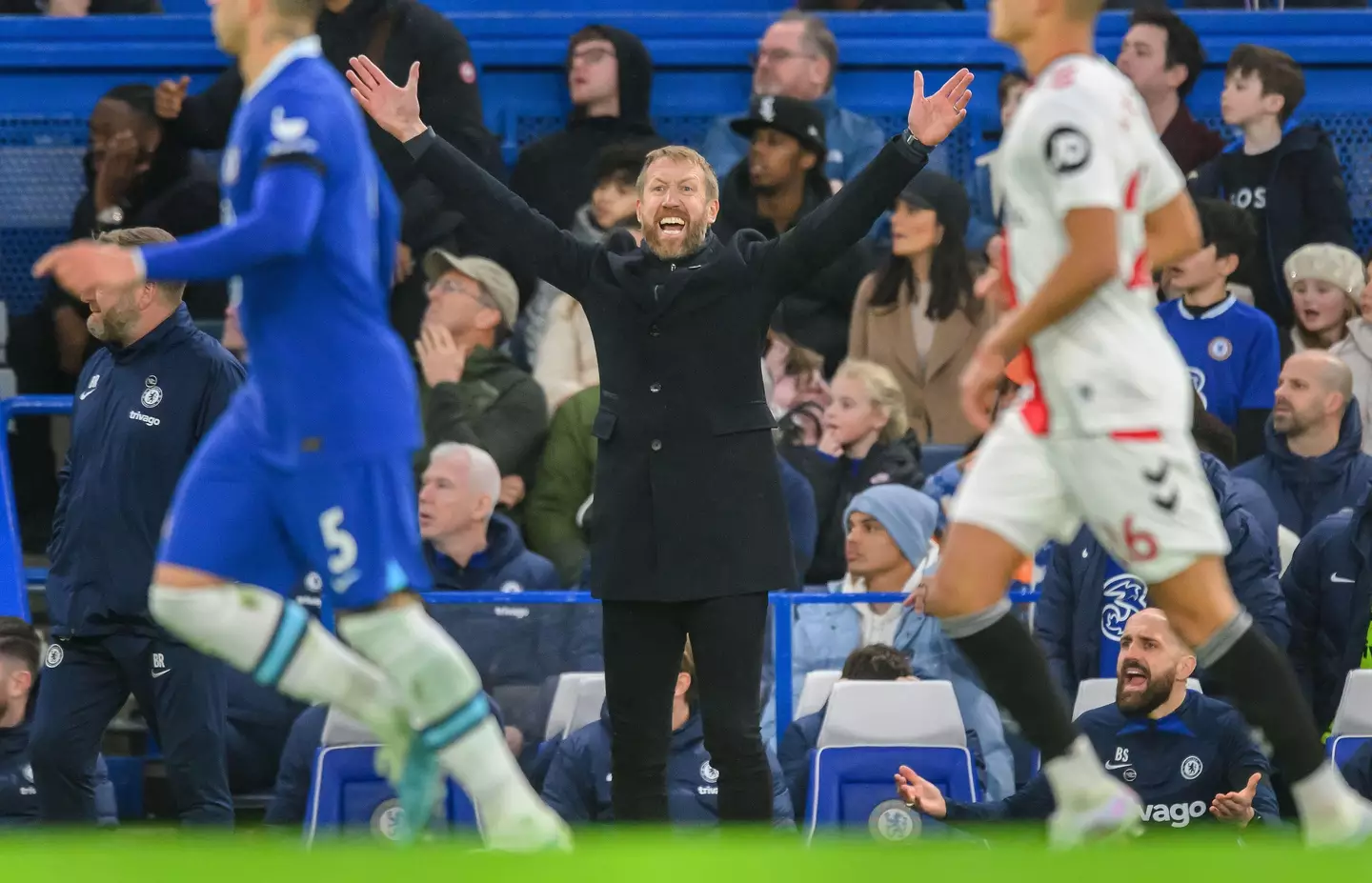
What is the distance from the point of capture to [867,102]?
416 inches

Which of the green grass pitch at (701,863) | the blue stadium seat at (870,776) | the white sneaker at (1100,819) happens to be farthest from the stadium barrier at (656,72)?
the green grass pitch at (701,863)

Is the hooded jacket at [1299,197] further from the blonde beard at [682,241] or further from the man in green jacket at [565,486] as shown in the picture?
the blonde beard at [682,241]

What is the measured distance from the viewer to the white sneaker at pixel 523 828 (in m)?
4.61

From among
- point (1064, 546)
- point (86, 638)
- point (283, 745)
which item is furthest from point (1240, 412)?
point (86, 638)

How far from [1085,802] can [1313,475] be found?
4.05m

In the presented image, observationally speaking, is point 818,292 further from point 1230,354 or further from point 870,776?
point 870,776

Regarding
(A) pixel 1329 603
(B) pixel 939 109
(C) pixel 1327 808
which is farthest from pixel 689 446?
(A) pixel 1329 603

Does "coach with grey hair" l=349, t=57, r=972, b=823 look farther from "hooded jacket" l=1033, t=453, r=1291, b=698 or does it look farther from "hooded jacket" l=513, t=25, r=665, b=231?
"hooded jacket" l=513, t=25, r=665, b=231

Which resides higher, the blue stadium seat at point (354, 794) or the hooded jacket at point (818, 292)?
the hooded jacket at point (818, 292)

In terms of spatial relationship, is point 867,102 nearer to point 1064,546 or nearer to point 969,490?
point 1064,546

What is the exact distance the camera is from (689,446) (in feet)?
19.8

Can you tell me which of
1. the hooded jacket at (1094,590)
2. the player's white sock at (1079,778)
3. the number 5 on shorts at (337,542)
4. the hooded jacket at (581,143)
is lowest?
the player's white sock at (1079,778)

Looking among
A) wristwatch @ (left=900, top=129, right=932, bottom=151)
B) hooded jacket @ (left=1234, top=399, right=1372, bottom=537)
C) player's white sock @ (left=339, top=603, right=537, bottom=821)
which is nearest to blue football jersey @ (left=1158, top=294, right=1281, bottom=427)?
hooded jacket @ (left=1234, top=399, right=1372, bottom=537)

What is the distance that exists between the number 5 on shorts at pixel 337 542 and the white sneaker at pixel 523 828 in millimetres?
614
